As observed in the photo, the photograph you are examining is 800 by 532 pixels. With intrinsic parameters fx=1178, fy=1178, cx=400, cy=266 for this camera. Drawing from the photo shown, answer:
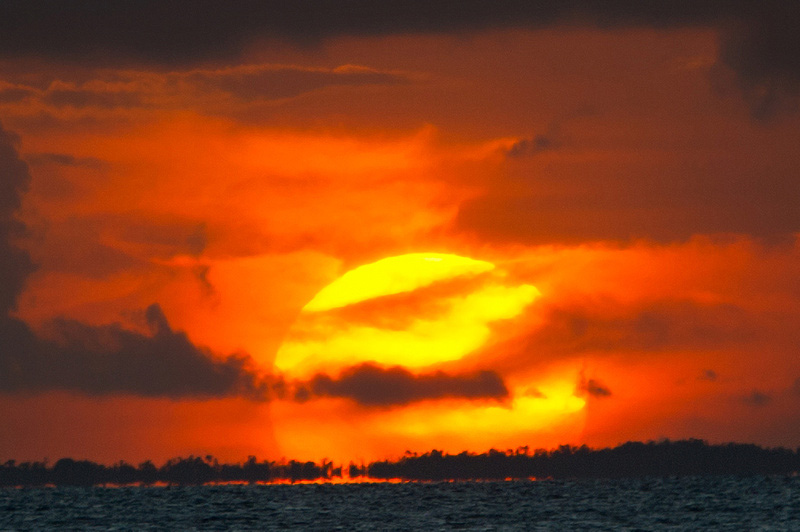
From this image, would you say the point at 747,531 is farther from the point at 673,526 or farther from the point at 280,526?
the point at 280,526

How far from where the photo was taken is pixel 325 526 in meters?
193

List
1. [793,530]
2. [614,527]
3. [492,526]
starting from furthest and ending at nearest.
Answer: [492,526], [614,527], [793,530]

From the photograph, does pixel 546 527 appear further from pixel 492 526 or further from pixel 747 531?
pixel 747 531

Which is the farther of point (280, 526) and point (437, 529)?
point (280, 526)

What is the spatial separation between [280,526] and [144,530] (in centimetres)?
2286

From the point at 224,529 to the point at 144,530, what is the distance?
13247mm

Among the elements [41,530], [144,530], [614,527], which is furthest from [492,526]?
[41,530]

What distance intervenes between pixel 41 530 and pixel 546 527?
82724 millimetres

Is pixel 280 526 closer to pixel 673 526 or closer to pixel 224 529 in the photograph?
pixel 224 529

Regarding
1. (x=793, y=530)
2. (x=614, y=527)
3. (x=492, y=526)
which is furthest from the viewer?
(x=492, y=526)

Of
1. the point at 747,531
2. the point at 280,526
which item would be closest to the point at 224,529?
the point at 280,526

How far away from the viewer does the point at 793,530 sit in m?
162

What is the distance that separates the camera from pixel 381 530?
18425 cm

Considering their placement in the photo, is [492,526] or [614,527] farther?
[492,526]
